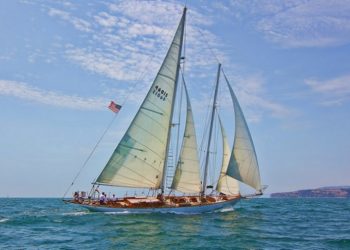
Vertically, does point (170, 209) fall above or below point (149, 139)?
below

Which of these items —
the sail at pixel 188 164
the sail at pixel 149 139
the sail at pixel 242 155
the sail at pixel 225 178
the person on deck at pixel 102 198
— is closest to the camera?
the sail at pixel 149 139

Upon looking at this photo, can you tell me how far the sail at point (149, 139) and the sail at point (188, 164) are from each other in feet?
7.07

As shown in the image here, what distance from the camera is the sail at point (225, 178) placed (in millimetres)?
49906

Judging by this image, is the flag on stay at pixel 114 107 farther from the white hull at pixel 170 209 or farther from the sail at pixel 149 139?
the white hull at pixel 170 209

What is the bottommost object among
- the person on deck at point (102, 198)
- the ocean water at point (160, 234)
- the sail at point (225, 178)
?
the ocean water at point (160, 234)

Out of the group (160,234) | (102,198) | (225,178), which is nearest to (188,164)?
(225,178)

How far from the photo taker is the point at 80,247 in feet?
82.2

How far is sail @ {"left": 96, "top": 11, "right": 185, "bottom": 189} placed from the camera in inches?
1641

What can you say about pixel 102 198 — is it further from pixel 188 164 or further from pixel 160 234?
pixel 160 234

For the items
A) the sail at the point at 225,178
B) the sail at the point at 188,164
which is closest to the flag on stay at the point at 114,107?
the sail at the point at 188,164

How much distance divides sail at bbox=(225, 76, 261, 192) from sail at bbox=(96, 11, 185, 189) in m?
8.37

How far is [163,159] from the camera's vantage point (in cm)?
4412

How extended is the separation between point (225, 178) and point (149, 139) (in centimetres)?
1203

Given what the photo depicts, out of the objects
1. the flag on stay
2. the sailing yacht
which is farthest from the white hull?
the flag on stay
